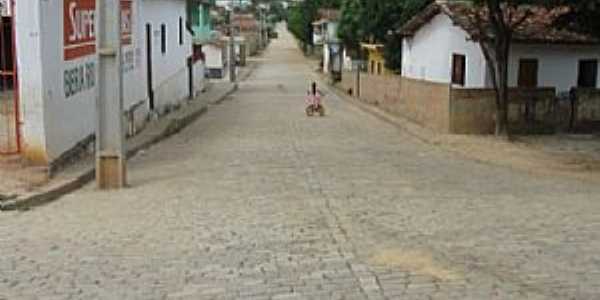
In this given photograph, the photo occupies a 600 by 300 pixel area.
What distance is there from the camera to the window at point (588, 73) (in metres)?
30.2

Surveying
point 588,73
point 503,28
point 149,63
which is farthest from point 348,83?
point 503,28

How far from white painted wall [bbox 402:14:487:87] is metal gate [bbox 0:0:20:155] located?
17304mm

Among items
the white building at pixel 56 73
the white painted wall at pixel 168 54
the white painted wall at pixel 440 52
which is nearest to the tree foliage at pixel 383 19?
the white painted wall at pixel 440 52

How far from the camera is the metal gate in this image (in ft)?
46.0

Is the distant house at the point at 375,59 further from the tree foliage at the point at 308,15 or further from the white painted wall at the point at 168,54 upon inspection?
the tree foliage at the point at 308,15

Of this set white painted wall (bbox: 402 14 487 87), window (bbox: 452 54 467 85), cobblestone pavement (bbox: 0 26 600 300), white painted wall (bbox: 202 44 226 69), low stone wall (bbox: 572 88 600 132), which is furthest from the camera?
white painted wall (bbox: 202 44 226 69)

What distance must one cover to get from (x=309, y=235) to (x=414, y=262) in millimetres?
1603

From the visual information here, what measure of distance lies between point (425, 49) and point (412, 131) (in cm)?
921

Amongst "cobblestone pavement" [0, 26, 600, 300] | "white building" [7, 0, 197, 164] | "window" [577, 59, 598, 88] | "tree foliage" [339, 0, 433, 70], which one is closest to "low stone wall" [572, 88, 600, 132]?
"window" [577, 59, 598, 88]

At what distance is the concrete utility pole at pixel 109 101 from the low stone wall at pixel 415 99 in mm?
14074

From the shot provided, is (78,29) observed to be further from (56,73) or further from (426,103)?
(426,103)

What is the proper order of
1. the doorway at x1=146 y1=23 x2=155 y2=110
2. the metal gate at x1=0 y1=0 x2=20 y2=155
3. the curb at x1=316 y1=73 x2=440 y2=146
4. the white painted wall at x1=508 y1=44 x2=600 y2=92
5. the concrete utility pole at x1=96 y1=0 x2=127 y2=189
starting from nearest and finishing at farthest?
the concrete utility pole at x1=96 y1=0 x2=127 y2=189 → the metal gate at x1=0 y1=0 x2=20 y2=155 → the curb at x1=316 y1=73 x2=440 y2=146 → the doorway at x1=146 y1=23 x2=155 y2=110 → the white painted wall at x1=508 y1=44 x2=600 y2=92

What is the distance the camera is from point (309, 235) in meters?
9.30

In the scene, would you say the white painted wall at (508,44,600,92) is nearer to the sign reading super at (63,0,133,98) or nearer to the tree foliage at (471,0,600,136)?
the tree foliage at (471,0,600,136)
